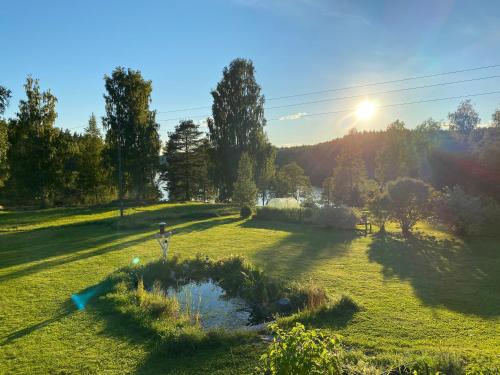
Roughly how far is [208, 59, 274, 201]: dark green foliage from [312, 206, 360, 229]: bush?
557 inches

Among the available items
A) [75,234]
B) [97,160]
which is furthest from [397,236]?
[97,160]

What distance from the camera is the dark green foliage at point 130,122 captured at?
34562mm

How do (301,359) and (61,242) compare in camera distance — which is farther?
(61,242)

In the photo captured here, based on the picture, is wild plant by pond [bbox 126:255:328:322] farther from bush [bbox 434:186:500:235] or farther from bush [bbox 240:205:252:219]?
bush [bbox 240:205:252:219]

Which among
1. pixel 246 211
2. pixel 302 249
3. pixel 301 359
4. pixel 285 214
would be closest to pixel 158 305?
pixel 301 359

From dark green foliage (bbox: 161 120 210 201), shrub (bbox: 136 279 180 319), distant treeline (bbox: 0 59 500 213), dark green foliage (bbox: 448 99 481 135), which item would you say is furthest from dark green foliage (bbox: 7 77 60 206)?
dark green foliage (bbox: 448 99 481 135)

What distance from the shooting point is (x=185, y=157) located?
45844 mm

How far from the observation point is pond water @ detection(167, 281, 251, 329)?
804 centimetres

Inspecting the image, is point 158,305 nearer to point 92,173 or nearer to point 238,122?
point 238,122

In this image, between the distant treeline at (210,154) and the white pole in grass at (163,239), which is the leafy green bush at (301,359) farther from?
the distant treeline at (210,154)

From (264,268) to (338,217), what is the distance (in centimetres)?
1100

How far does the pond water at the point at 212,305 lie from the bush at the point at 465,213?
535 inches

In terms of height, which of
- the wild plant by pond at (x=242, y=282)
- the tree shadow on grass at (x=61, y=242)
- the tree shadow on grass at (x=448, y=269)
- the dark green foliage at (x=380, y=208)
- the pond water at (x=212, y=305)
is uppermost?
the dark green foliage at (x=380, y=208)

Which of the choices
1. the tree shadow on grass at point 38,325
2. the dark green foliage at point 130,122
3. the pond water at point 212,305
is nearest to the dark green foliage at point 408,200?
the pond water at point 212,305
